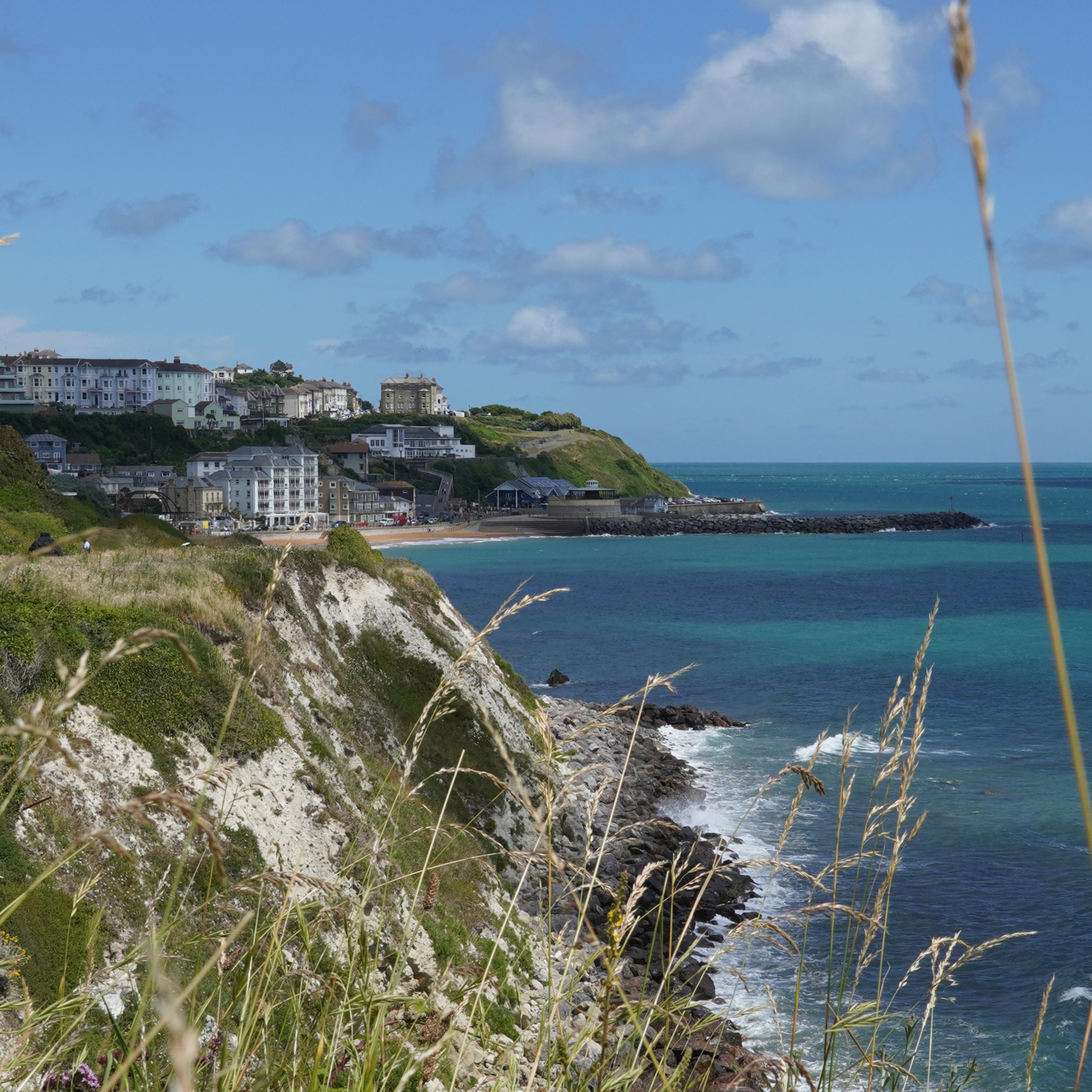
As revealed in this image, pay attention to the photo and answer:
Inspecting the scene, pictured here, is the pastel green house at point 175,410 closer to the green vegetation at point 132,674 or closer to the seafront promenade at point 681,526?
the seafront promenade at point 681,526

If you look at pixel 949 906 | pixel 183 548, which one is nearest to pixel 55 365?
pixel 183 548

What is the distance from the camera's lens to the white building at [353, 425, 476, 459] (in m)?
165

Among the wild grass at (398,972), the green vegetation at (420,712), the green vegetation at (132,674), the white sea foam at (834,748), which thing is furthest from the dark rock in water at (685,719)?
the wild grass at (398,972)

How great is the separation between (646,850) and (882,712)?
17.0 meters

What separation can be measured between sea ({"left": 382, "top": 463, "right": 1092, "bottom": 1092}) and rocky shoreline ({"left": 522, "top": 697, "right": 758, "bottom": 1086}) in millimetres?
899

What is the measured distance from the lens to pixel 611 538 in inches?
5182

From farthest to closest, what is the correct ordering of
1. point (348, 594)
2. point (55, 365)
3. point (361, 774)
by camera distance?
1. point (55, 365)
2. point (348, 594)
3. point (361, 774)

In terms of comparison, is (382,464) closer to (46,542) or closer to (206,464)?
(206,464)

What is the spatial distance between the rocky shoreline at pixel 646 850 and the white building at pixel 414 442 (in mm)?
129516

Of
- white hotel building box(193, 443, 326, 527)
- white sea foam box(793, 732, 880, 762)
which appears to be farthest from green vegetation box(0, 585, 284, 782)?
white hotel building box(193, 443, 326, 527)

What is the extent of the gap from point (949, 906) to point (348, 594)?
14.2 metres

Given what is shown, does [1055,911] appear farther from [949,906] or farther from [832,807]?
[832,807]

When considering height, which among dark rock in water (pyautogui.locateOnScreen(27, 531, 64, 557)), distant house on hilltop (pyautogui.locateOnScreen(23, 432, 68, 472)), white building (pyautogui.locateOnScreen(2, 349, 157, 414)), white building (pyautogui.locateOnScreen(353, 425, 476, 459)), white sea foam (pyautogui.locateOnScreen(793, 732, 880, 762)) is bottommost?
white sea foam (pyautogui.locateOnScreen(793, 732, 880, 762))

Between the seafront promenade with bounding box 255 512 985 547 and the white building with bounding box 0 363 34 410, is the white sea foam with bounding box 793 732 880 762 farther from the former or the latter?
the white building with bounding box 0 363 34 410
